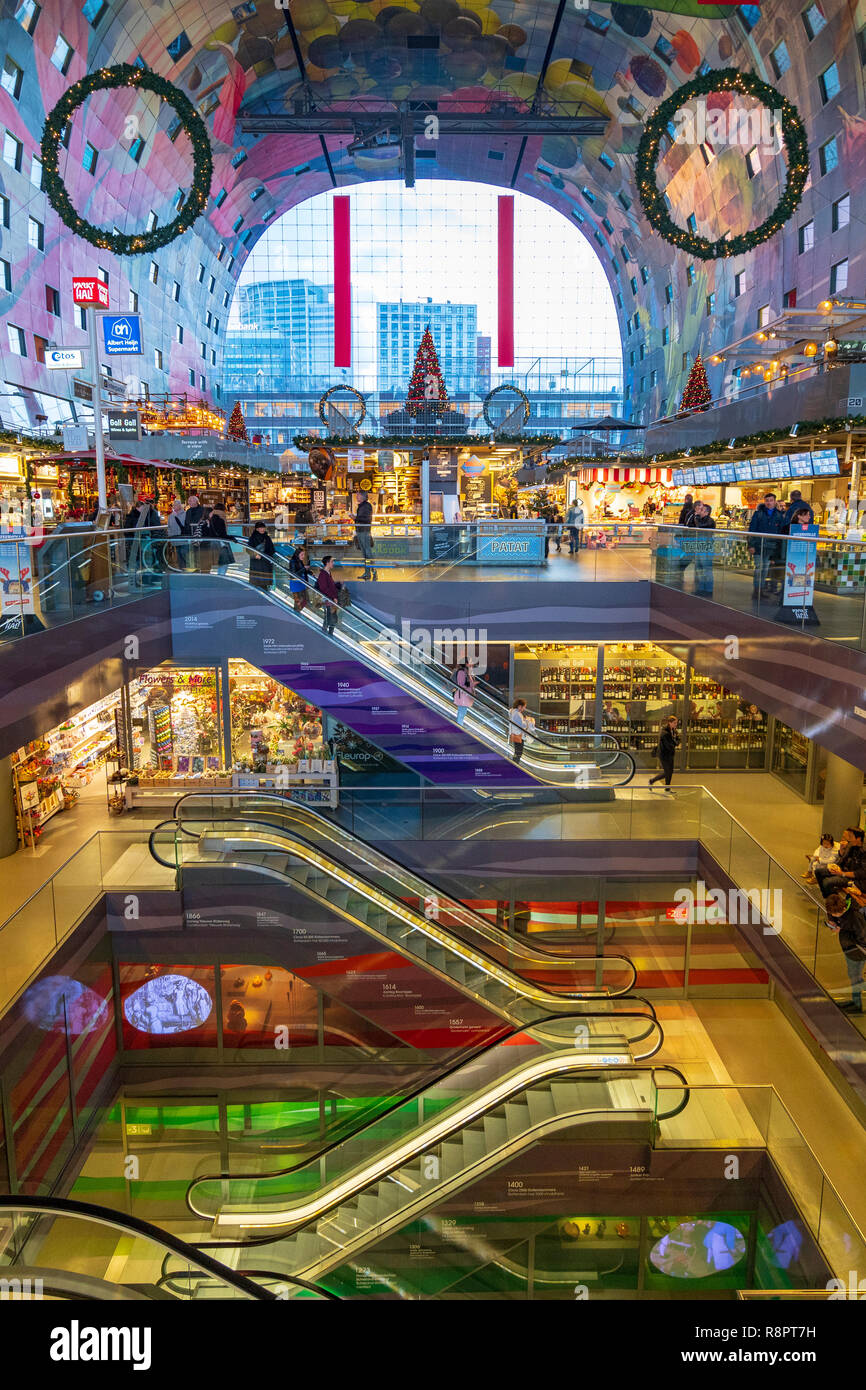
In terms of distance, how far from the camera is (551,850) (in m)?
11.1

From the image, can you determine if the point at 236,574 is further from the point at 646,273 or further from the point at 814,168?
the point at 646,273

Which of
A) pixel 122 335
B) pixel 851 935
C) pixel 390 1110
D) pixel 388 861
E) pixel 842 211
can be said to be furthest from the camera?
pixel 842 211

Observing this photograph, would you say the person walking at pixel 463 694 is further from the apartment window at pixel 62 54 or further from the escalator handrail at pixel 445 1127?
the apartment window at pixel 62 54

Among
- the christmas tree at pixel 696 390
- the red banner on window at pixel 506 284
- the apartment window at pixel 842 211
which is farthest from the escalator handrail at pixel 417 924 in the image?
the red banner on window at pixel 506 284

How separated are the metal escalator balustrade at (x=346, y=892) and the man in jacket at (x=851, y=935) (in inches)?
129

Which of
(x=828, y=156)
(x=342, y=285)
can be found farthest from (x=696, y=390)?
(x=342, y=285)

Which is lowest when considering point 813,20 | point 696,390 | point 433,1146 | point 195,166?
point 433,1146

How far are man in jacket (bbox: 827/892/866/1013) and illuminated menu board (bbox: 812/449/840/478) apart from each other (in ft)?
24.9

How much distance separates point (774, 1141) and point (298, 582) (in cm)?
920

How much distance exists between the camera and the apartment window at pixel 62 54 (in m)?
18.7

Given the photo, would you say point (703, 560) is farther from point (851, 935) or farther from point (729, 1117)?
point (729, 1117)

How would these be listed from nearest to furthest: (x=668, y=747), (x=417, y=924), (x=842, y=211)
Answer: (x=417, y=924), (x=668, y=747), (x=842, y=211)

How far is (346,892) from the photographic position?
396 inches

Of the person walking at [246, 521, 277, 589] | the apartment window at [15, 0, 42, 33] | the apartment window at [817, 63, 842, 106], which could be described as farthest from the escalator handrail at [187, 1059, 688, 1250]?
the apartment window at [15, 0, 42, 33]
